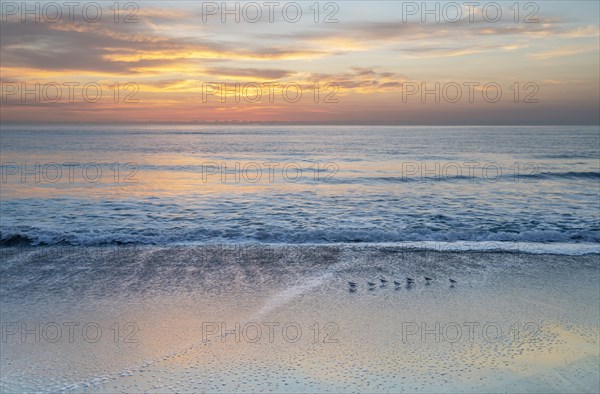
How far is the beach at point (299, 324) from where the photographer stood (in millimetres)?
4258

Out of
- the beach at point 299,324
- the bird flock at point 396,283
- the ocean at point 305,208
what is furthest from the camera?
the ocean at point 305,208

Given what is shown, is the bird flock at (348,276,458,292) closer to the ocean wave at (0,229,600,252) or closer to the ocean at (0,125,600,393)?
the ocean at (0,125,600,393)

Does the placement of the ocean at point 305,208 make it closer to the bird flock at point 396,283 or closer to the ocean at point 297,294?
the ocean at point 297,294

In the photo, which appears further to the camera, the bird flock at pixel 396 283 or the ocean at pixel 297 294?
the bird flock at pixel 396 283

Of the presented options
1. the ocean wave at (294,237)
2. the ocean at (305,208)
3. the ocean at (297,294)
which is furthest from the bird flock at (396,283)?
the ocean wave at (294,237)

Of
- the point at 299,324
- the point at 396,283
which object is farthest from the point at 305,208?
the point at 299,324

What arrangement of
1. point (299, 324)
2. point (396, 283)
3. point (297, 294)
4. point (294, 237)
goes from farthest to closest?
point (294, 237) < point (396, 283) < point (297, 294) < point (299, 324)

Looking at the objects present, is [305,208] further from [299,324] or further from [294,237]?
[299,324]

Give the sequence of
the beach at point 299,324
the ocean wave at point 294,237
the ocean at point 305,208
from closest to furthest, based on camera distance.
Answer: the beach at point 299,324 < the ocean wave at point 294,237 < the ocean at point 305,208

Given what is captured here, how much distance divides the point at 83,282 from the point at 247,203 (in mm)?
8172

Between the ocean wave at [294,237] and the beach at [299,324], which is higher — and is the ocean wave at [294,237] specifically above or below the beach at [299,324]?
above

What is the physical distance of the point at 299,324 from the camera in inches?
219

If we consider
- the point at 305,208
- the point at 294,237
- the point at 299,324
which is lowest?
the point at 299,324

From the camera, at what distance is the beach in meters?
4.26
